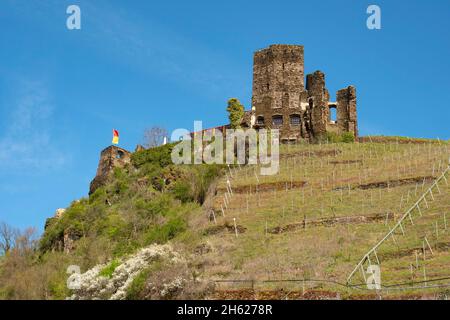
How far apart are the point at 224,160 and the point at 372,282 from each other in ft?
105

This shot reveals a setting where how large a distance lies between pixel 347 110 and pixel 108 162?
22617 millimetres

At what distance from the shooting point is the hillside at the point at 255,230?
110 feet

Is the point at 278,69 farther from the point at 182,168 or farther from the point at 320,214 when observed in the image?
the point at 320,214

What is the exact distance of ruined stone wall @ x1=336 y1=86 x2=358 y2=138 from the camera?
6725 cm

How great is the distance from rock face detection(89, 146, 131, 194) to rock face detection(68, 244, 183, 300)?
104 feet

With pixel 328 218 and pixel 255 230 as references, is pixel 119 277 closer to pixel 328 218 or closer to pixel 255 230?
pixel 255 230

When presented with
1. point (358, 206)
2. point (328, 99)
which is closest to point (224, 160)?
point (328, 99)

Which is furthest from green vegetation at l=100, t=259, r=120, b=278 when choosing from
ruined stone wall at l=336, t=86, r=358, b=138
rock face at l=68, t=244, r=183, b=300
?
ruined stone wall at l=336, t=86, r=358, b=138

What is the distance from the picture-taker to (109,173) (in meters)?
69.9

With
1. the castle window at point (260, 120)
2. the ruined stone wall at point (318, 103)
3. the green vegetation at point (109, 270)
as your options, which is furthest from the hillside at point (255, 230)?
the castle window at point (260, 120)

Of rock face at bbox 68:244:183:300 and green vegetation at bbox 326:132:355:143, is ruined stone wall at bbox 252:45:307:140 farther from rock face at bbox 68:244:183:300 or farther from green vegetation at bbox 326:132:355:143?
rock face at bbox 68:244:183:300

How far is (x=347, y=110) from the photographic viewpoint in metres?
67.7

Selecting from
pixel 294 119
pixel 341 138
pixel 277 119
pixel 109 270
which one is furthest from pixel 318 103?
pixel 109 270

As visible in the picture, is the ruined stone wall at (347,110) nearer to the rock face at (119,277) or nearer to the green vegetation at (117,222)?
the green vegetation at (117,222)
